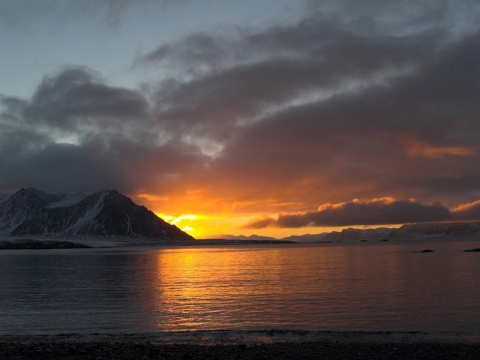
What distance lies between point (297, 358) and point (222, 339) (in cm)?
716

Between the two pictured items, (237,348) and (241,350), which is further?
(237,348)

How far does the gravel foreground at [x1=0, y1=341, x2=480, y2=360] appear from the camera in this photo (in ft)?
78.0

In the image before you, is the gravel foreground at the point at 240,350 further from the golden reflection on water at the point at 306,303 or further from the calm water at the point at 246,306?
the golden reflection on water at the point at 306,303

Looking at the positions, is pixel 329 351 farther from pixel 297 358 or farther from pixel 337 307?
pixel 337 307

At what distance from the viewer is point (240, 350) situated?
2550 cm

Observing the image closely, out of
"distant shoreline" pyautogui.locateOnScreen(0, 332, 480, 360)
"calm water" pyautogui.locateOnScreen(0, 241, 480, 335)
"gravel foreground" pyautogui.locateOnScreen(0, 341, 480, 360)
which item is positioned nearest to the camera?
"gravel foreground" pyautogui.locateOnScreen(0, 341, 480, 360)

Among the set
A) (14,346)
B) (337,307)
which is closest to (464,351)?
(337,307)

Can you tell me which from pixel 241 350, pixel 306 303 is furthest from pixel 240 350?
pixel 306 303

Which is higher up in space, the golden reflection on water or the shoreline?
the shoreline

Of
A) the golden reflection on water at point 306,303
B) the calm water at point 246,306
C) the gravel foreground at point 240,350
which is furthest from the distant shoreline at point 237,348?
the golden reflection on water at point 306,303

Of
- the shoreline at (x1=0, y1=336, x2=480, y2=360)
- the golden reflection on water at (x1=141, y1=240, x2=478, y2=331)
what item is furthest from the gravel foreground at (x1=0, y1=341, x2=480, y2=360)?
the golden reflection on water at (x1=141, y1=240, x2=478, y2=331)

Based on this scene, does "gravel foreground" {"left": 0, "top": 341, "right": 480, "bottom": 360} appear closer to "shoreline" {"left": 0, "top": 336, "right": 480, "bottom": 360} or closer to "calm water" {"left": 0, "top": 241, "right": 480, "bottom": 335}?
"shoreline" {"left": 0, "top": 336, "right": 480, "bottom": 360}

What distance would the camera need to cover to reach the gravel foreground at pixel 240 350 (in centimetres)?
2377

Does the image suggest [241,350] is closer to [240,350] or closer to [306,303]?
[240,350]
